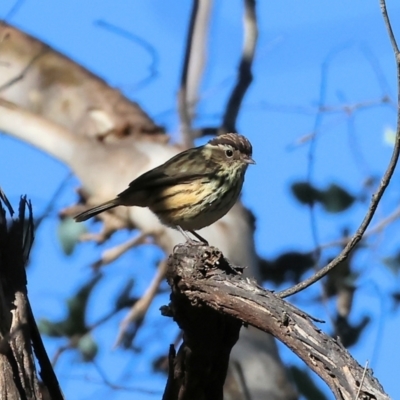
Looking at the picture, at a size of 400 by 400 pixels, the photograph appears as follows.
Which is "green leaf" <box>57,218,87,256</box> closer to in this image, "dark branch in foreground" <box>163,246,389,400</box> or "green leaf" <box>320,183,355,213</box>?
"green leaf" <box>320,183,355,213</box>

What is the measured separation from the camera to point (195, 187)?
19.8 ft

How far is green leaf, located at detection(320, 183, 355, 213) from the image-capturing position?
7985 mm

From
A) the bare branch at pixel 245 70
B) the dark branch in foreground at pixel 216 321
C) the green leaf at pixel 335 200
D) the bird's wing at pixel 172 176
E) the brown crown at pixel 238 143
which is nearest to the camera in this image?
the dark branch in foreground at pixel 216 321

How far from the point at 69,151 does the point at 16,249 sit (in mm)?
4574

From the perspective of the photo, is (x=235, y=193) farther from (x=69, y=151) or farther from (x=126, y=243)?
(x=69, y=151)

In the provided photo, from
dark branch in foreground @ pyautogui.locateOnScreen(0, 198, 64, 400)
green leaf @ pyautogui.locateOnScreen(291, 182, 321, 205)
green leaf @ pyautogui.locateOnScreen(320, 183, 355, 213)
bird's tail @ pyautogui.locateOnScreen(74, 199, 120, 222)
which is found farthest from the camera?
green leaf @ pyautogui.locateOnScreen(320, 183, 355, 213)

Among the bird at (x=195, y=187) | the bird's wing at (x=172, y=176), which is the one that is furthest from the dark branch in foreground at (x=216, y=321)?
the bird's wing at (x=172, y=176)

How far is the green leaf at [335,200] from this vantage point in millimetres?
7985

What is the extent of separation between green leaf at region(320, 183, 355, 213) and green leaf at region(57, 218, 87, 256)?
6.63ft

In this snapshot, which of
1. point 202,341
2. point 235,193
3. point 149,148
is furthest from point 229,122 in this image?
point 202,341

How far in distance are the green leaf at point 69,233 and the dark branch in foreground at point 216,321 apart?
426 cm

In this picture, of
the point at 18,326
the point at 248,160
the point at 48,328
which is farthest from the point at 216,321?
the point at 48,328

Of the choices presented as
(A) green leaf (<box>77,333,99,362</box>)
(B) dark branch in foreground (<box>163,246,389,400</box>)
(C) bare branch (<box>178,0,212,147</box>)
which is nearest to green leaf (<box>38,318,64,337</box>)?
(A) green leaf (<box>77,333,99,362</box>)

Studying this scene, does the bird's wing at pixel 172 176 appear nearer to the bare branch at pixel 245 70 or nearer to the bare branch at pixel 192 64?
the bare branch at pixel 245 70
